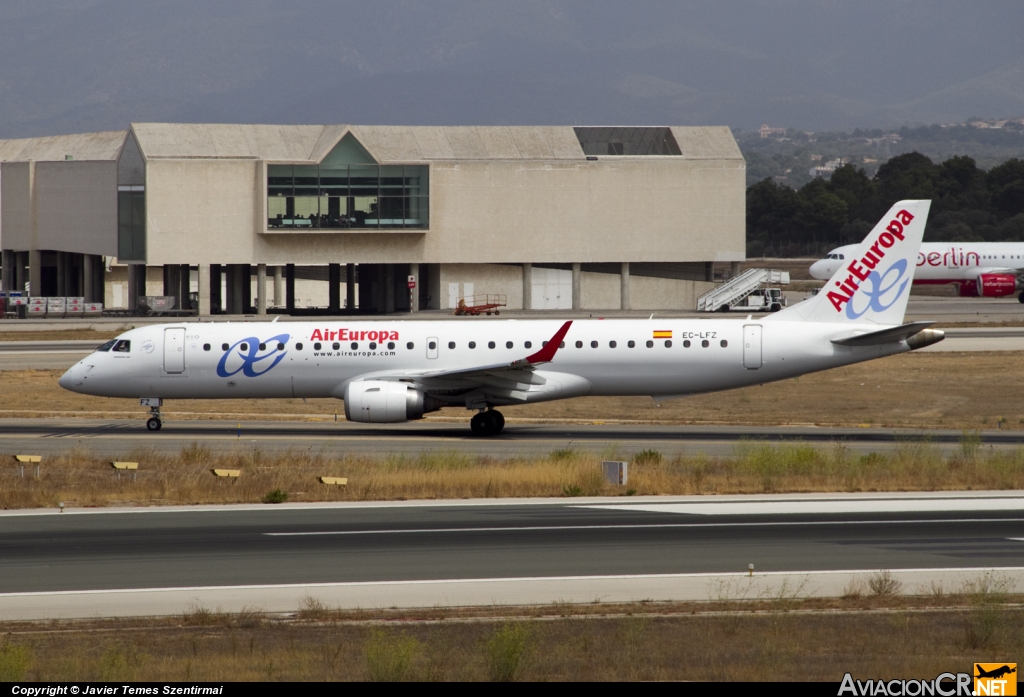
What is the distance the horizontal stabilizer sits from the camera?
33406 millimetres

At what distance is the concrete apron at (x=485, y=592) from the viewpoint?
15.4 metres

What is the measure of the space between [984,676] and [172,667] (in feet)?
24.3

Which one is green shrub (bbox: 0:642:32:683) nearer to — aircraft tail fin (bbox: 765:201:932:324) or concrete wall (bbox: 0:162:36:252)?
aircraft tail fin (bbox: 765:201:932:324)

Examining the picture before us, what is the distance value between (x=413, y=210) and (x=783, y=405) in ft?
160

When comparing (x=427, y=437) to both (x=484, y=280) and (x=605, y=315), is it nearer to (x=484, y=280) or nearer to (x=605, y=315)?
(x=605, y=315)

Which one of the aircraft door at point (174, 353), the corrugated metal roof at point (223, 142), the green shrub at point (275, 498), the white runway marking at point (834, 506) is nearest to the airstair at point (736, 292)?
the corrugated metal roof at point (223, 142)

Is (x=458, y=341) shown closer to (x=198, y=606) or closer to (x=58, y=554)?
(x=58, y=554)

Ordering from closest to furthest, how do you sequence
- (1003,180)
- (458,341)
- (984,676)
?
(984,676)
(458,341)
(1003,180)

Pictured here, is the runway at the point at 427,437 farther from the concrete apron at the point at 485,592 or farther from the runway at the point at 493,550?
the concrete apron at the point at 485,592

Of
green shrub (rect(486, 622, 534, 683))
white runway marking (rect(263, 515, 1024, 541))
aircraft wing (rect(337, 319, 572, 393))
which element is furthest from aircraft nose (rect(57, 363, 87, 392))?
green shrub (rect(486, 622, 534, 683))

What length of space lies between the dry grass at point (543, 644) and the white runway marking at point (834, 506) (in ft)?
23.5

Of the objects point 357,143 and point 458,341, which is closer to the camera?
point 458,341

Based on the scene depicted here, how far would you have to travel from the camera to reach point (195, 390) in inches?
1412

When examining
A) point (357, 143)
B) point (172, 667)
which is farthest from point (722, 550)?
point (357, 143)
